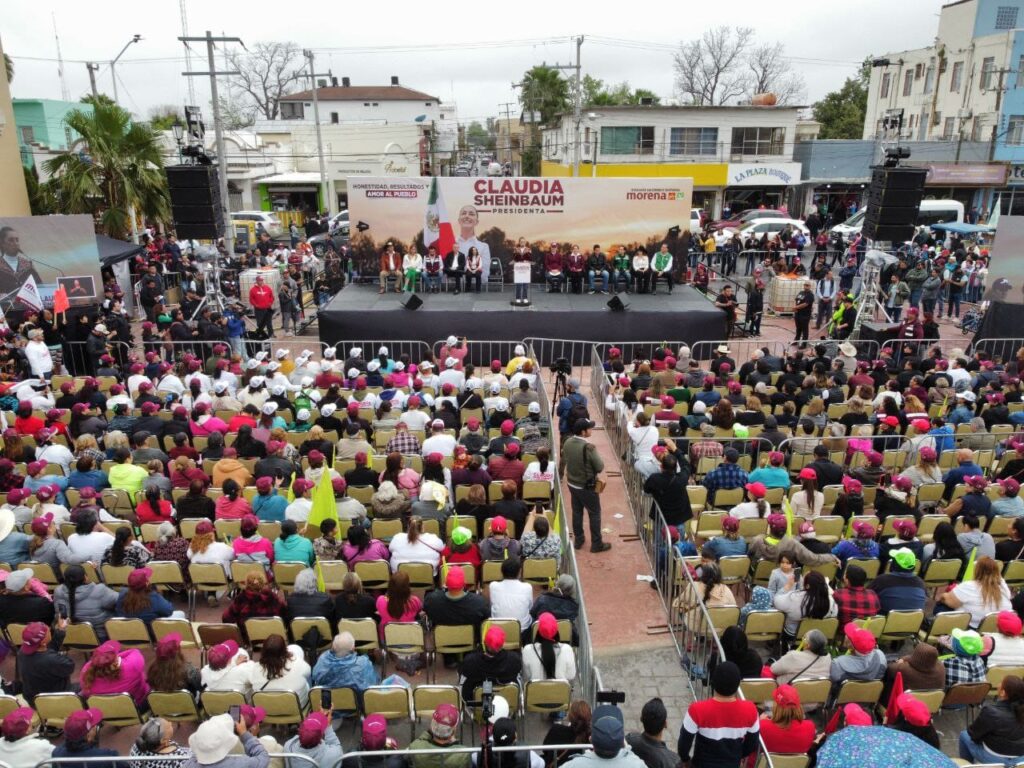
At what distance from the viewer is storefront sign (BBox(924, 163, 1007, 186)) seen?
39.4m

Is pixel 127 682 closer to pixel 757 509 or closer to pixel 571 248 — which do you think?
pixel 757 509

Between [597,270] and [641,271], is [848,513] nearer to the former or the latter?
[641,271]

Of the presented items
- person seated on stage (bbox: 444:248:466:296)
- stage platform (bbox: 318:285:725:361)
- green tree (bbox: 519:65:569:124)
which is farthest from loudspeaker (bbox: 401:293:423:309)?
green tree (bbox: 519:65:569:124)

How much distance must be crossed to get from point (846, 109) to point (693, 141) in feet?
78.8

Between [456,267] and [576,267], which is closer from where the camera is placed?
[576,267]

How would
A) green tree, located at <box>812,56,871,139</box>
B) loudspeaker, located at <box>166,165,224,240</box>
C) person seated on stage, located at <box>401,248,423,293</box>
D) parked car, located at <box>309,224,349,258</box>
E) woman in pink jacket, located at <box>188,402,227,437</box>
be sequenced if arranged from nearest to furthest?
woman in pink jacket, located at <box>188,402,227,437</box> < loudspeaker, located at <box>166,165,224,240</box> < person seated on stage, located at <box>401,248,423,293</box> < parked car, located at <box>309,224,349,258</box> < green tree, located at <box>812,56,871,139</box>

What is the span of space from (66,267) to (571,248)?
1191 cm

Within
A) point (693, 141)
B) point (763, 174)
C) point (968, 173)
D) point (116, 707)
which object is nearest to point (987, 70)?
point (968, 173)

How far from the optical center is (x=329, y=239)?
84.4 ft

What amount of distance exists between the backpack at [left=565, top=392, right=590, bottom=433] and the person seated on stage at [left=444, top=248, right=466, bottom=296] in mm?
10386

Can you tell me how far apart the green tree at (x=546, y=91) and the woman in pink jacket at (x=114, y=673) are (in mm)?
59195

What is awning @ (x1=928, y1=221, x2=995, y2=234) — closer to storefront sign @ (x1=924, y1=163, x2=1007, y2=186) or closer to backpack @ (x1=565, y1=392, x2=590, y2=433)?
storefront sign @ (x1=924, y1=163, x2=1007, y2=186)

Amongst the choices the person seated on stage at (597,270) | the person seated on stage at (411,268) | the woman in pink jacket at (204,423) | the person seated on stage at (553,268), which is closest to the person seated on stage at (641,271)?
the person seated on stage at (597,270)

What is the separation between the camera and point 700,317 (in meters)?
18.1
